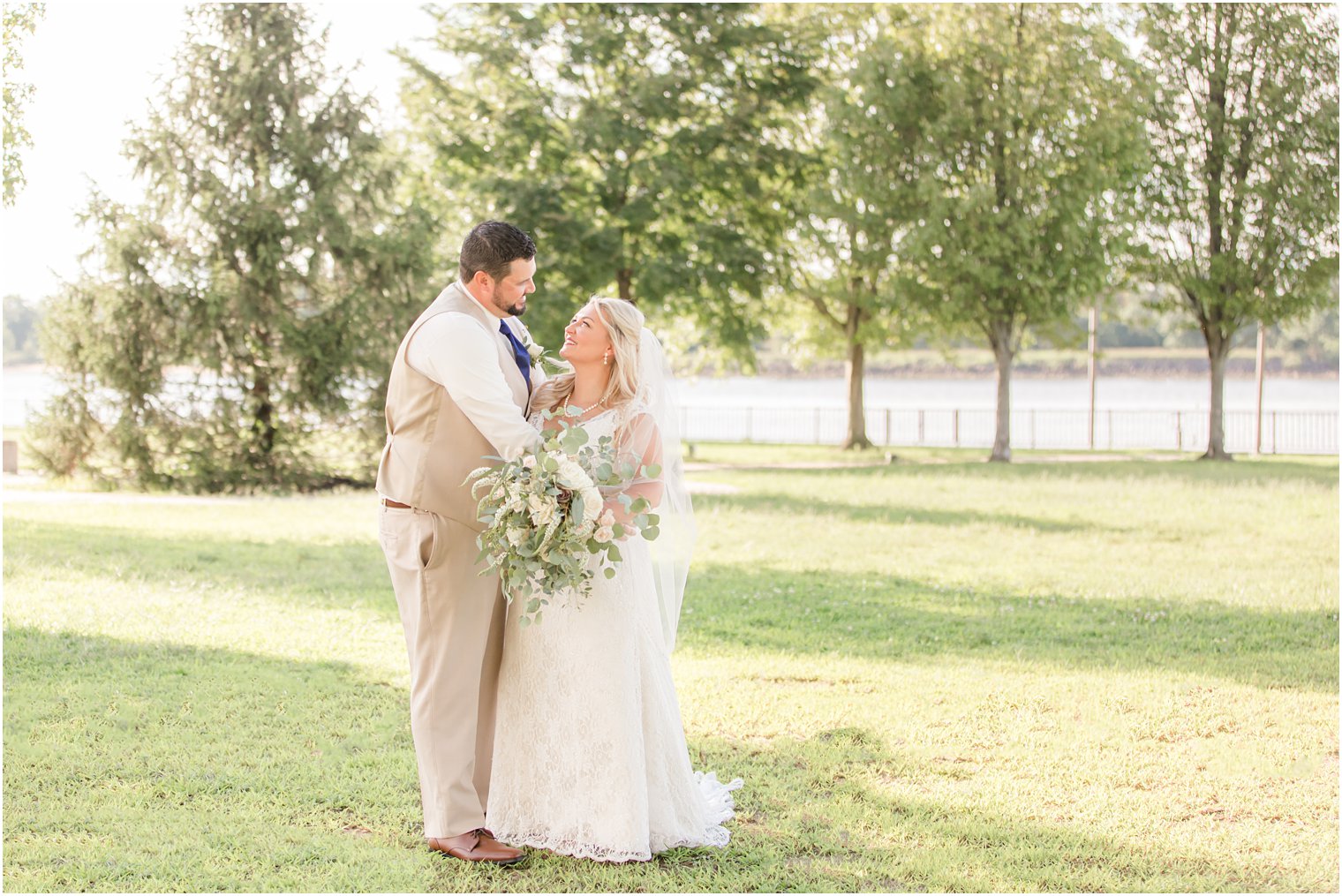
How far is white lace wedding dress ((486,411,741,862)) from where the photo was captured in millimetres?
4754

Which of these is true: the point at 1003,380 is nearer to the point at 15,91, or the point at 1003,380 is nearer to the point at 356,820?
the point at 15,91

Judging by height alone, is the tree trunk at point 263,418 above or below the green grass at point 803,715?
→ above

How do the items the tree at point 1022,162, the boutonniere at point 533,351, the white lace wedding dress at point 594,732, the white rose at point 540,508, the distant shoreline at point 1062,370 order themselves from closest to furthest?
1. the white rose at point 540,508
2. the white lace wedding dress at point 594,732
3. the boutonniere at point 533,351
4. the tree at point 1022,162
5. the distant shoreline at point 1062,370

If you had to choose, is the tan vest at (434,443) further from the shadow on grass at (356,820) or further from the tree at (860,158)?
the tree at (860,158)

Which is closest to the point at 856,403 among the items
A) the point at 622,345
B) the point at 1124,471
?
the point at 1124,471

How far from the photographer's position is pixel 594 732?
4.77 m

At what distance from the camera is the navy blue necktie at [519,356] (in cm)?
496

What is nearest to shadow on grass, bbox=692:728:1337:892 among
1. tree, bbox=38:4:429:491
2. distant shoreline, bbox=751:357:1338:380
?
tree, bbox=38:4:429:491

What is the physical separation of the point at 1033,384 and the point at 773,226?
57707 mm

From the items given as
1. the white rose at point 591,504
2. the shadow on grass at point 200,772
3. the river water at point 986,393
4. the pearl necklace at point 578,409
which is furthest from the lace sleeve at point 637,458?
the river water at point 986,393

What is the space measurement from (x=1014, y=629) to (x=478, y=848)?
5.74 m

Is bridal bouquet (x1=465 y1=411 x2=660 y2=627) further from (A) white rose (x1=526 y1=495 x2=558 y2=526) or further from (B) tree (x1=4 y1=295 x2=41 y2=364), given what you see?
(B) tree (x1=4 y1=295 x2=41 y2=364)

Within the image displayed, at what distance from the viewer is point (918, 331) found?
2984cm

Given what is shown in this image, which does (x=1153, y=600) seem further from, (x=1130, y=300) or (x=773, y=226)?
(x=1130, y=300)
